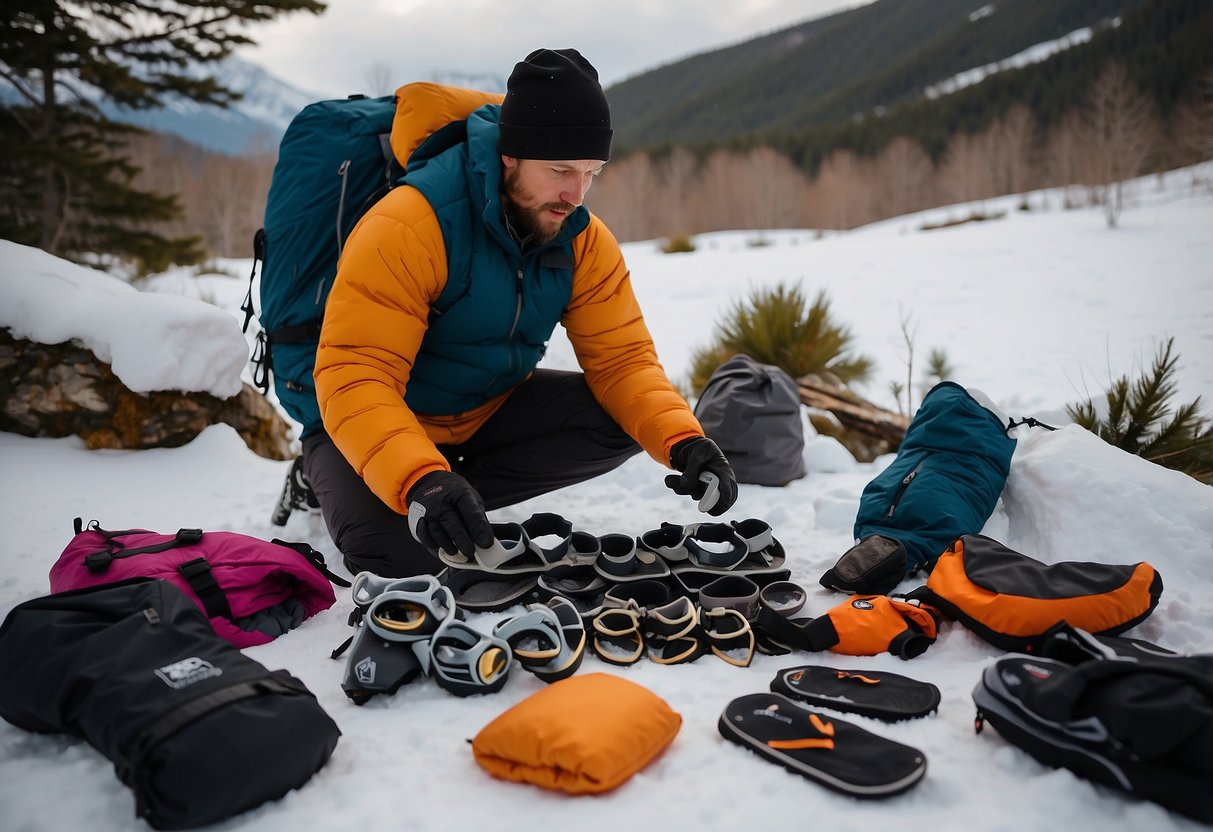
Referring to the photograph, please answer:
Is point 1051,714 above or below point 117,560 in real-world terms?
below

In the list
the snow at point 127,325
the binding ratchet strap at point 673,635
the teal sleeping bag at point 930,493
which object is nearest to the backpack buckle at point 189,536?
the binding ratchet strap at point 673,635

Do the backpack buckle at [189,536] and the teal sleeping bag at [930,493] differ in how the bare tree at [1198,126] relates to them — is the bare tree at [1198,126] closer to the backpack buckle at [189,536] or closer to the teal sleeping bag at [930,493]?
the teal sleeping bag at [930,493]

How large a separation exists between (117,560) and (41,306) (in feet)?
6.67

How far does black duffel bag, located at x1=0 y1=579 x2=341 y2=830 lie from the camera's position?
42.8 inches

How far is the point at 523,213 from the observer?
214 centimetres

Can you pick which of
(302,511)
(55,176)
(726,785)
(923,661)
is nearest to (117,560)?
(302,511)

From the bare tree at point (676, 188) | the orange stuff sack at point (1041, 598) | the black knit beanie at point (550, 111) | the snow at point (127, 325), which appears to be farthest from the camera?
the bare tree at point (676, 188)

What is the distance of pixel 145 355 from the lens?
312 centimetres

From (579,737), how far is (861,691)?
645mm

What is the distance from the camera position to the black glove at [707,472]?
6.79 feet

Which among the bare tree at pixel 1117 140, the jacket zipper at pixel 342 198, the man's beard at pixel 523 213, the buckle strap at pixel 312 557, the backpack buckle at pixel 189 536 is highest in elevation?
the bare tree at pixel 1117 140

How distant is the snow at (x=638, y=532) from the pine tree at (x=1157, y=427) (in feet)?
1.24

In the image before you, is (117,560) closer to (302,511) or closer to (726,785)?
(302,511)

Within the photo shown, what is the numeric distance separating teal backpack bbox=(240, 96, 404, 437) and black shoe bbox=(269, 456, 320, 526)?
1.10 ft
